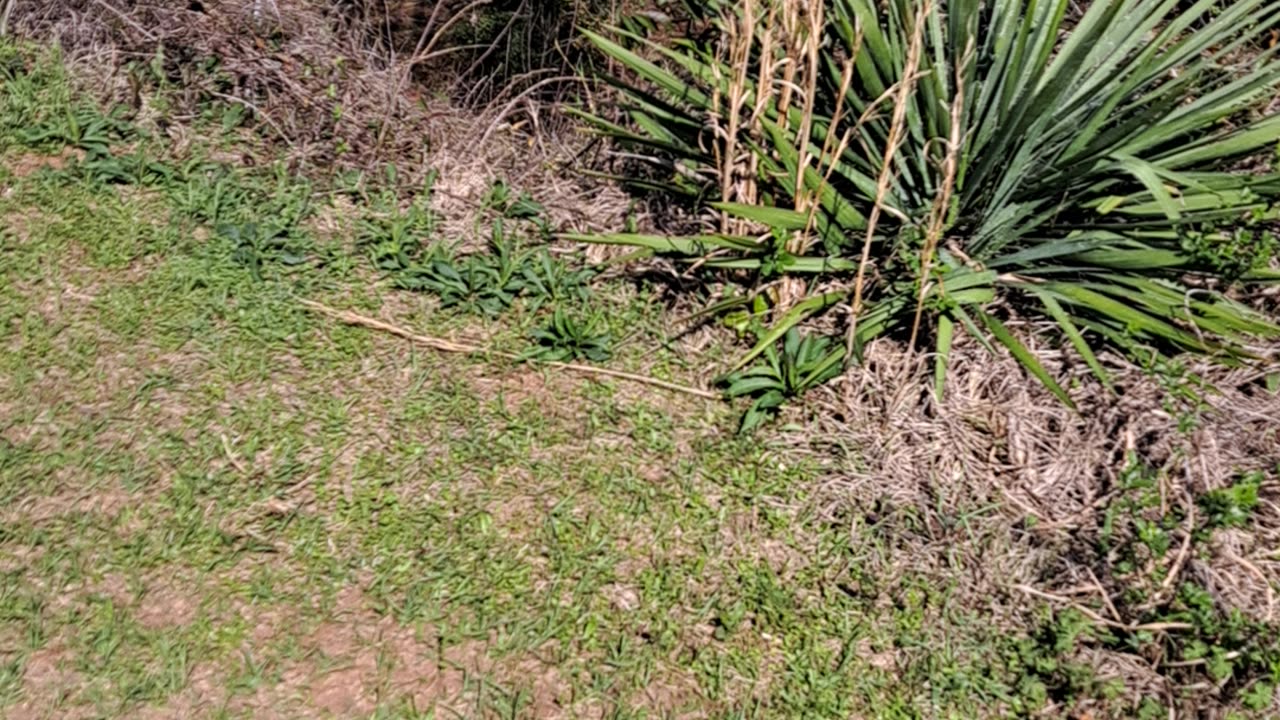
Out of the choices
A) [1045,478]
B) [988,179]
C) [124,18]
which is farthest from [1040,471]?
[124,18]

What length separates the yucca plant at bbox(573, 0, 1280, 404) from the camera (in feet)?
13.4

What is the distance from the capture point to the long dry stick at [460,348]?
433 cm

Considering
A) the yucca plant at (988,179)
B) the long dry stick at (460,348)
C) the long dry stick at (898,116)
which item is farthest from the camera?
the long dry stick at (460,348)

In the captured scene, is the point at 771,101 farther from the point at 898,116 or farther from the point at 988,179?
the point at 988,179

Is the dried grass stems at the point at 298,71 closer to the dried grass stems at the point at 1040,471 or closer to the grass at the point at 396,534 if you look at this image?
the grass at the point at 396,534

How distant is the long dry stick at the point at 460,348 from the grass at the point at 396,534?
0.04 meters

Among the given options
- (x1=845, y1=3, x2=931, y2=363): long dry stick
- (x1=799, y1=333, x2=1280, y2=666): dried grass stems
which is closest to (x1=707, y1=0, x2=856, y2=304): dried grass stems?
(x1=845, y1=3, x2=931, y2=363): long dry stick

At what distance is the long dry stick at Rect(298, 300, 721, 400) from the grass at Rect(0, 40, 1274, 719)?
4cm

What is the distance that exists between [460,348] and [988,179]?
194 cm

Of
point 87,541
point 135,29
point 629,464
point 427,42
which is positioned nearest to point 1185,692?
point 629,464

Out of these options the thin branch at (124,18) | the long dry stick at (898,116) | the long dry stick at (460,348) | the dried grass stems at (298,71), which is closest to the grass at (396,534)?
the long dry stick at (460,348)

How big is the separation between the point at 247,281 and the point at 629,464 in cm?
164

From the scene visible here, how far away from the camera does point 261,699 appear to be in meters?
3.30

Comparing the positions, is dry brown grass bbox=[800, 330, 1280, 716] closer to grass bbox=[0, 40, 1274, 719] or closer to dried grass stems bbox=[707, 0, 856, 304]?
grass bbox=[0, 40, 1274, 719]
